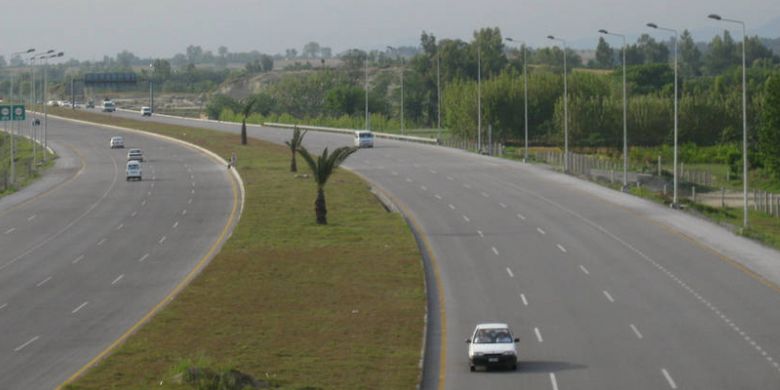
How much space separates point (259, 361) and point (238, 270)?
714 inches

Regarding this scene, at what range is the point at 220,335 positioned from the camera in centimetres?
3866

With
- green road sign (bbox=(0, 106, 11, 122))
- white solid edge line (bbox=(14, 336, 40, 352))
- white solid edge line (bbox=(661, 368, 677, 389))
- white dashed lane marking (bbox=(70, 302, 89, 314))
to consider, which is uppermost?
green road sign (bbox=(0, 106, 11, 122))

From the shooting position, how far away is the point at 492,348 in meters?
33.9

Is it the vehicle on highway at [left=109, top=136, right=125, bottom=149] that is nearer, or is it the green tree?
the green tree

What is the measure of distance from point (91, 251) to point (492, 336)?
30662 millimetres

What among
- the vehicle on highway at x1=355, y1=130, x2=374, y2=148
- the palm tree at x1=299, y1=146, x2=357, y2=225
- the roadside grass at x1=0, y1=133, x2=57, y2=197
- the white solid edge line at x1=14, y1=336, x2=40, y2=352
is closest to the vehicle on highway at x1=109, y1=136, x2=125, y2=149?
the roadside grass at x1=0, y1=133, x2=57, y2=197

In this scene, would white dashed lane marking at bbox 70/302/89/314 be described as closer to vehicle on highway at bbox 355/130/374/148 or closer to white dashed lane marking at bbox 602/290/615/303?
white dashed lane marking at bbox 602/290/615/303

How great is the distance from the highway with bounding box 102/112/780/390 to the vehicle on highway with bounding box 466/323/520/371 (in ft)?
1.07

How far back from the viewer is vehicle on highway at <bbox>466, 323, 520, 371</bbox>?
111 feet

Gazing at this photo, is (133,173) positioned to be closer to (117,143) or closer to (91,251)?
(91,251)

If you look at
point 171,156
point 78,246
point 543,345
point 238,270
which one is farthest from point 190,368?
point 171,156

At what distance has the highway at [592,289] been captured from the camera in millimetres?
33938

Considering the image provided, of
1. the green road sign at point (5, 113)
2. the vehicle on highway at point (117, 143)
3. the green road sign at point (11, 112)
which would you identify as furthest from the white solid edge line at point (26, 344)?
the vehicle on highway at point (117, 143)

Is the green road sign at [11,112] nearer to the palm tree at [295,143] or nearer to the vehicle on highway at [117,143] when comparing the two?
the vehicle on highway at [117,143]
